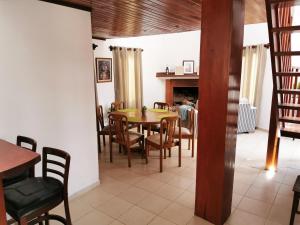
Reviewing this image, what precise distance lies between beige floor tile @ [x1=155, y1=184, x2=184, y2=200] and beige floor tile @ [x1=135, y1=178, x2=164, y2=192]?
8 centimetres

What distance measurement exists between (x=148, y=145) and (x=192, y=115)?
1.05 meters

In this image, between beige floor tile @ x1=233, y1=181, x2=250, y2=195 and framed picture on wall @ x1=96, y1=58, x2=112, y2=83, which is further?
framed picture on wall @ x1=96, y1=58, x2=112, y2=83

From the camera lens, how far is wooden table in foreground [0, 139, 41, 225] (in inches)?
51.6

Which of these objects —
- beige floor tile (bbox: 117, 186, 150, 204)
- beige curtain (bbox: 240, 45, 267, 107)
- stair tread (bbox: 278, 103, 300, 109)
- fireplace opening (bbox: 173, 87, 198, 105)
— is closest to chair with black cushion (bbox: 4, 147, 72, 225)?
beige floor tile (bbox: 117, 186, 150, 204)

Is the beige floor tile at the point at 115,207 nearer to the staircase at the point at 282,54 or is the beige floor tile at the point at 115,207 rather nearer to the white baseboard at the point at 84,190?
the white baseboard at the point at 84,190

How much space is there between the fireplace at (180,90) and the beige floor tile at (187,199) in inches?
189

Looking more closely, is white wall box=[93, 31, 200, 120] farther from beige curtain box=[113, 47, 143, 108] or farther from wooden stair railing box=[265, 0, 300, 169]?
wooden stair railing box=[265, 0, 300, 169]

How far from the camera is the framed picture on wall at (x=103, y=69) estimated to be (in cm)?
532

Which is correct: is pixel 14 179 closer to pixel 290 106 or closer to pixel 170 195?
pixel 170 195

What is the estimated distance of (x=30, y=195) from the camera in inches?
61.6

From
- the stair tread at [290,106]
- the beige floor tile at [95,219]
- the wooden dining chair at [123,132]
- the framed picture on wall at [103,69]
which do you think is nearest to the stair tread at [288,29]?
the stair tread at [290,106]

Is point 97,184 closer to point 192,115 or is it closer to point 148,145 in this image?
point 148,145

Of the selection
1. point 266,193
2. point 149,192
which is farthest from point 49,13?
point 266,193

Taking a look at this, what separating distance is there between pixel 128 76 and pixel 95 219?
4.22 m
